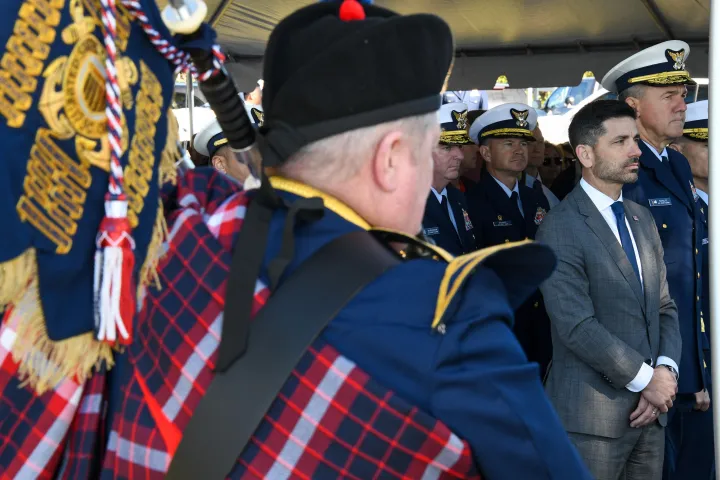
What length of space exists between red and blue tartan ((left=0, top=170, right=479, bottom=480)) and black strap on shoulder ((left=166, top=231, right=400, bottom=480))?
3cm

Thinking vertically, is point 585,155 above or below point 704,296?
above

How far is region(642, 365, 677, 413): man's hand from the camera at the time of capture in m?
3.03

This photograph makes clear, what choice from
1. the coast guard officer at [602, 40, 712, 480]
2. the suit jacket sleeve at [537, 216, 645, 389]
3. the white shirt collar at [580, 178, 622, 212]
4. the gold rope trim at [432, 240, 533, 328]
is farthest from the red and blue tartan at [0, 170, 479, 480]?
the coast guard officer at [602, 40, 712, 480]

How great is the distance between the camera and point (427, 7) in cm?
545

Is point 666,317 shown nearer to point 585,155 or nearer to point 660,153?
point 585,155

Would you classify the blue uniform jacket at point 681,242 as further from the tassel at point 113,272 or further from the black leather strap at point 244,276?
the tassel at point 113,272

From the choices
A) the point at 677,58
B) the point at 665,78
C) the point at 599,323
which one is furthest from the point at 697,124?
the point at 599,323

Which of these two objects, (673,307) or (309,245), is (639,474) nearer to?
(673,307)

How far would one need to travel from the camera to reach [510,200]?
201 inches

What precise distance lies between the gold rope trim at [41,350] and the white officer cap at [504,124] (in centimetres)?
465

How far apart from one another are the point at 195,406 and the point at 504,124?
4819 mm

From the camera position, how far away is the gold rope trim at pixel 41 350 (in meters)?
1.11

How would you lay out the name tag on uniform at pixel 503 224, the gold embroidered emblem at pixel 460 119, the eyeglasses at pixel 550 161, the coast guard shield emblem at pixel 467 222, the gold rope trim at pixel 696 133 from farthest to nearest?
the eyeglasses at pixel 550 161 < the gold embroidered emblem at pixel 460 119 < the name tag on uniform at pixel 503 224 < the coast guard shield emblem at pixel 467 222 < the gold rope trim at pixel 696 133

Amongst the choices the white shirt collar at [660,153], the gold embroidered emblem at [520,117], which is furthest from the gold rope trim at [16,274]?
the gold embroidered emblem at [520,117]
